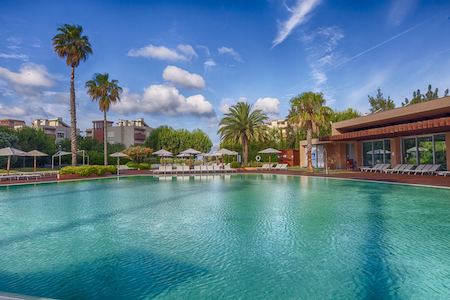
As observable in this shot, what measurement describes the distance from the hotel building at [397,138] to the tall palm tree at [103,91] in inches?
940

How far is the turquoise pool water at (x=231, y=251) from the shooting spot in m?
4.38

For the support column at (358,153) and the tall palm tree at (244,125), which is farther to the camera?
the tall palm tree at (244,125)

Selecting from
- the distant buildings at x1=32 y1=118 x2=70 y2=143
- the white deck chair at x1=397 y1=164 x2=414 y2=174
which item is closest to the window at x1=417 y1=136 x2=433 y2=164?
the white deck chair at x1=397 y1=164 x2=414 y2=174

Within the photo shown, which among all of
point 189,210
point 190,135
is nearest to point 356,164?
point 189,210

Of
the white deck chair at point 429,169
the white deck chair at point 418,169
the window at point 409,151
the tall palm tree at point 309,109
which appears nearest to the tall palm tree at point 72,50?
the tall palm tree at point 309,109

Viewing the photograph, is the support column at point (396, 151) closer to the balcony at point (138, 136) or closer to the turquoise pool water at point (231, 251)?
the turquoise pool water at point (231, 251)

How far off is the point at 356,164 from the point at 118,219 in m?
27.7

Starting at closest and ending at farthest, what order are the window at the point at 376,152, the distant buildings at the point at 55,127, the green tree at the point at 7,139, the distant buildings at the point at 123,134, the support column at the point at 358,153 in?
1. the window at the point at 376,152
2. the support column at the point at 358,153
3. the green tree at the point at 7,139
4. the distant buildings at the point at 123,134
5. the distant buildings at the point at 55,127

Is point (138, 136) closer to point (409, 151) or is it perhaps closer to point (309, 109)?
point (309, 109)

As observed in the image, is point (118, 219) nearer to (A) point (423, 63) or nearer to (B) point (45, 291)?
(B) point (45, 291)

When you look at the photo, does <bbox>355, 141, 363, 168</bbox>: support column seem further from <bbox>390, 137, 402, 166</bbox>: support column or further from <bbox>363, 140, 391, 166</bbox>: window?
<bbox>390, 137, 402, 166</bbox>: support column

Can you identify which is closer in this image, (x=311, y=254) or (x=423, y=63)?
(x=311, y=254)

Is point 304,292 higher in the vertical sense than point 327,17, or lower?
lower

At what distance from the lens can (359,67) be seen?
2488cm
